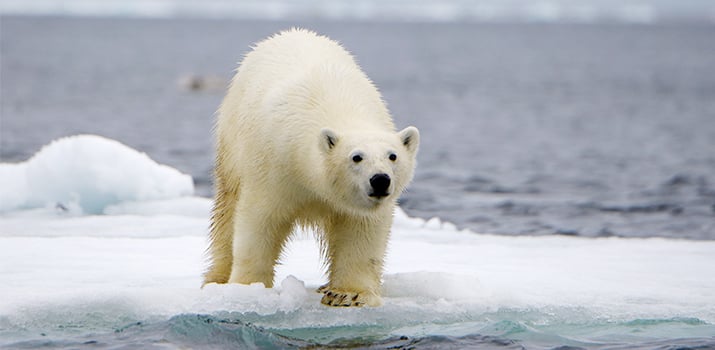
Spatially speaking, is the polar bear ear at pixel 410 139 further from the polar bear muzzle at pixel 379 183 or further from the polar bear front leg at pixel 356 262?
the polar bear front leg at pixel 356 262

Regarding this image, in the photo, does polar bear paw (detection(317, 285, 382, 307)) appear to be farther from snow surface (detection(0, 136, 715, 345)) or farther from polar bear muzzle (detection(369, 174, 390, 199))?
polar bear muzzle (detection(369, 174, 390, 199))

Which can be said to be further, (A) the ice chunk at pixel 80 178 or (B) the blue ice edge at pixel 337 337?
(A) the ice chunk at pixel 80 178

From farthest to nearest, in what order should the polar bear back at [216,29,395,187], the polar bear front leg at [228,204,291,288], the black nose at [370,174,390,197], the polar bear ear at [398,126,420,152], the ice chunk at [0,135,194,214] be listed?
the ice chunk at [0,135,194,214] < the polar bear front leg at [228,204,291,288] < the polar bear back at [216,29,395,187] < the polar bear ear at [398,126,420,152] < the black nose at [370,174,390,197]

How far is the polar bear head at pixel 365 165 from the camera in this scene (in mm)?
5488

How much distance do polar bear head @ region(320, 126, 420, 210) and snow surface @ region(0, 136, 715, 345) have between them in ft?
2.55

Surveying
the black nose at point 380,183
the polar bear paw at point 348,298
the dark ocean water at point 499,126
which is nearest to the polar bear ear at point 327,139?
the black nose at point 380,183

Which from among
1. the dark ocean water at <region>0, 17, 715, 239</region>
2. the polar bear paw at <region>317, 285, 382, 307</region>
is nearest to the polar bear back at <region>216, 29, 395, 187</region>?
the polar bear paw at <region>317, 285, 382, 307</region>

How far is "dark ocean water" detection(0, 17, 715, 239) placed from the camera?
44.5ft

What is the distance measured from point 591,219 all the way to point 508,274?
5517 millimetres

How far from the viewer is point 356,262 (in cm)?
613

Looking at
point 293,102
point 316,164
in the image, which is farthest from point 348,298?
point 293,102

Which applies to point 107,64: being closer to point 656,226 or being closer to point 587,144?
point 587,144

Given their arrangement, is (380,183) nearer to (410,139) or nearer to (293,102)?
(410,139)

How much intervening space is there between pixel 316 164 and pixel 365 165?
32cm
